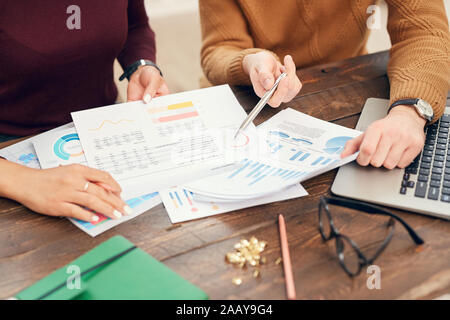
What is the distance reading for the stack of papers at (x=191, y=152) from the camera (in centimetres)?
66

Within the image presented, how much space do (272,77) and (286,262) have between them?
0.46 metres

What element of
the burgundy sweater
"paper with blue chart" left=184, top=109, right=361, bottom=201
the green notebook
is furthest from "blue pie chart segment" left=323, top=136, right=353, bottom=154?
the burgundy sweater

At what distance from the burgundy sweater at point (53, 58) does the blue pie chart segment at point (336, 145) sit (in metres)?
0.66

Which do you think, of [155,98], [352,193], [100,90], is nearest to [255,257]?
[352,193]

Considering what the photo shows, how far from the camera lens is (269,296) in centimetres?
51

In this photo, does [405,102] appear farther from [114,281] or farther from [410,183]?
[114,281]

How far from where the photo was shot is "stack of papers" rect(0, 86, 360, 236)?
657mm

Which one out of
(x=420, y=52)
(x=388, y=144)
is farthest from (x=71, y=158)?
(x=420, y=52)

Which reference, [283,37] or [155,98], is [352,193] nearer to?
[155,98]

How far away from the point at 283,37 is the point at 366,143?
65cm

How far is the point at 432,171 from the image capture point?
69cm
